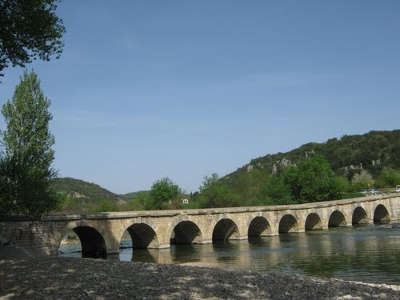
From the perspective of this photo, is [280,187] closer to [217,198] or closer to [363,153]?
[217,198]

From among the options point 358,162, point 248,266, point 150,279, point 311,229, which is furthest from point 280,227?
point 358,162

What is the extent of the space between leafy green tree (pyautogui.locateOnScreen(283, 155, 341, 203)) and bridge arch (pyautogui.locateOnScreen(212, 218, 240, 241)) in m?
26.3

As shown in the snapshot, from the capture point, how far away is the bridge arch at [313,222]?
57.0 meters

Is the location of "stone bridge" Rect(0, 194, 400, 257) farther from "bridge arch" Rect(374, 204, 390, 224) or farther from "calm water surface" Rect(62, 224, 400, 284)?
"calm water surface" Rect(62, 224, 400, 284)

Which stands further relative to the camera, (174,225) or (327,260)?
(174,225)

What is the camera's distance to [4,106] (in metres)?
34.7

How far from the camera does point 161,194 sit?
249ft

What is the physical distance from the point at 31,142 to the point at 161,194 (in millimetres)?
43218

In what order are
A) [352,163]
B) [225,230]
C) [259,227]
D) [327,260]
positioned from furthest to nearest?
1. [352,163]
2. [259,227]
3. [225,230]
4. [327,260]

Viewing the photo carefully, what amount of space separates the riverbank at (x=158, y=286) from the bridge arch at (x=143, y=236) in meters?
25.0

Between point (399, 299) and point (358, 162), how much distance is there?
149 metres

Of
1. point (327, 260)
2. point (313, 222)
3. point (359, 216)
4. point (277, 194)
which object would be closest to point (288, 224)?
point (313, 222)

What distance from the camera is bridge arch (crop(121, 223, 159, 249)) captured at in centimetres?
4094

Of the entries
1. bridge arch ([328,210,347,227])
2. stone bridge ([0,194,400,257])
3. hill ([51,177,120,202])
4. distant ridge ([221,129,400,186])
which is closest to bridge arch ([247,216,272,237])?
stone bridge ([0,194,400,257])
